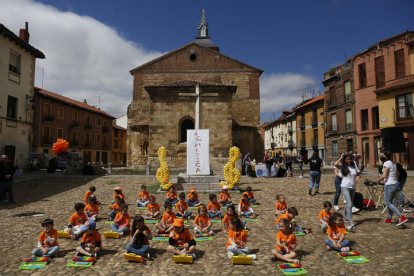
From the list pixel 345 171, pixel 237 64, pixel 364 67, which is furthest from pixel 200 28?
pixel 345 171

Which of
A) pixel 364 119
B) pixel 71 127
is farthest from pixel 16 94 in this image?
pixel 364 119

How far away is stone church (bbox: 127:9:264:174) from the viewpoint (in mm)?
19531

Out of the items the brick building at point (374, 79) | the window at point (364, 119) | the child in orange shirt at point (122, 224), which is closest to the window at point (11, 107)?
the child in orange shirt at point (122, 224)

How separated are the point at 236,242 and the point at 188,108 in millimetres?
16357

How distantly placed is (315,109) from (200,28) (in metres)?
29.3

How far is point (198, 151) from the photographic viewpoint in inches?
449

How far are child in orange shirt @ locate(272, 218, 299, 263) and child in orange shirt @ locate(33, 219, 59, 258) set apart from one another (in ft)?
12.1

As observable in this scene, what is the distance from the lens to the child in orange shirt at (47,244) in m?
4.30

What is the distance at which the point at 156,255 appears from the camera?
451 centimetres

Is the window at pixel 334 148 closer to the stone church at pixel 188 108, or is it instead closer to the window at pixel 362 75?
the window at pixel 362 75

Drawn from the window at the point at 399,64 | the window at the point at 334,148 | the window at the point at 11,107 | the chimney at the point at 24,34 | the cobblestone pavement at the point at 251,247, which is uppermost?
the chimney at the point at 24,34

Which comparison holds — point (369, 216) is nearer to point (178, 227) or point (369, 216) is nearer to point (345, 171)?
point (345, 171)

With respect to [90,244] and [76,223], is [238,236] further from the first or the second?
[76,223]

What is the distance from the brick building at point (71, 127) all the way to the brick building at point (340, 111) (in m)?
32.4
